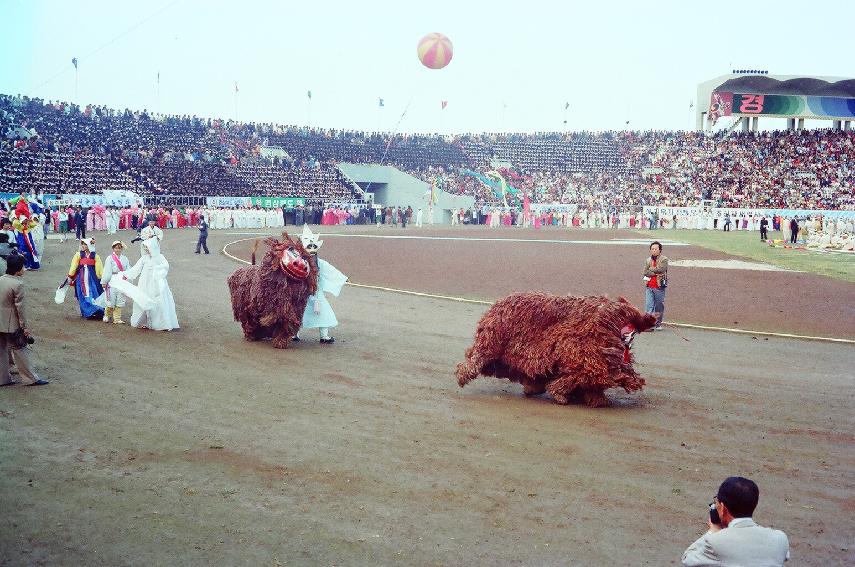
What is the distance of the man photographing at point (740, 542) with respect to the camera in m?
3.63

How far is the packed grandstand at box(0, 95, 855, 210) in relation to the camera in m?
52.1

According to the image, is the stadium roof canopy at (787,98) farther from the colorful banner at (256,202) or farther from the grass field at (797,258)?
the colorful banner at (256,202)

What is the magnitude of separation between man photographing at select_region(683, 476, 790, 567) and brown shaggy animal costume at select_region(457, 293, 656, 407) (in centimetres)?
483

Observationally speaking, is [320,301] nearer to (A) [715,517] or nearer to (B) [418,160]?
(A) [715,517]

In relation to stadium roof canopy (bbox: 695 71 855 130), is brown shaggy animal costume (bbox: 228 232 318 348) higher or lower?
lower

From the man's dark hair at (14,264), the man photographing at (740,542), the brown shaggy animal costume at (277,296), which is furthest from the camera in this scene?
the brown shaggy animal costume at (277,296)

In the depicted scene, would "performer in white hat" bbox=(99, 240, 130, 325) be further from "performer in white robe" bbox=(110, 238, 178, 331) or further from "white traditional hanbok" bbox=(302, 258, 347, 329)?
"white traditional hanbok" bbox=(302, 258, 347, 329)

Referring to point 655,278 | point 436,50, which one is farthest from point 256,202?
point 655,278

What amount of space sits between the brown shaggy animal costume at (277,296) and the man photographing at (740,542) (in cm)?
888

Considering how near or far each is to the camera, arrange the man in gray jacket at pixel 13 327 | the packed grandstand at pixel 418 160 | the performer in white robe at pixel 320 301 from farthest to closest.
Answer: the packed grandstand at pixel 418 160 < the performer in white robe at pixel 320 301 < the man in gray jacket at pixel 13 327

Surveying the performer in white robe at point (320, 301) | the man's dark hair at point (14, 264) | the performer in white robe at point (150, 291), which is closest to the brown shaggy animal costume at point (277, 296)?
the performer in white robe at point (320, 301)

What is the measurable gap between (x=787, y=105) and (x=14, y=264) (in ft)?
252

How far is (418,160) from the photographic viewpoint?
3004 inches

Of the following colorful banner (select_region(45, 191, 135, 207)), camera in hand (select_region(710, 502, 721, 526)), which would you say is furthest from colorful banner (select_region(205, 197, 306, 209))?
camera in hand (select_region(710, 502, 721, 526))
